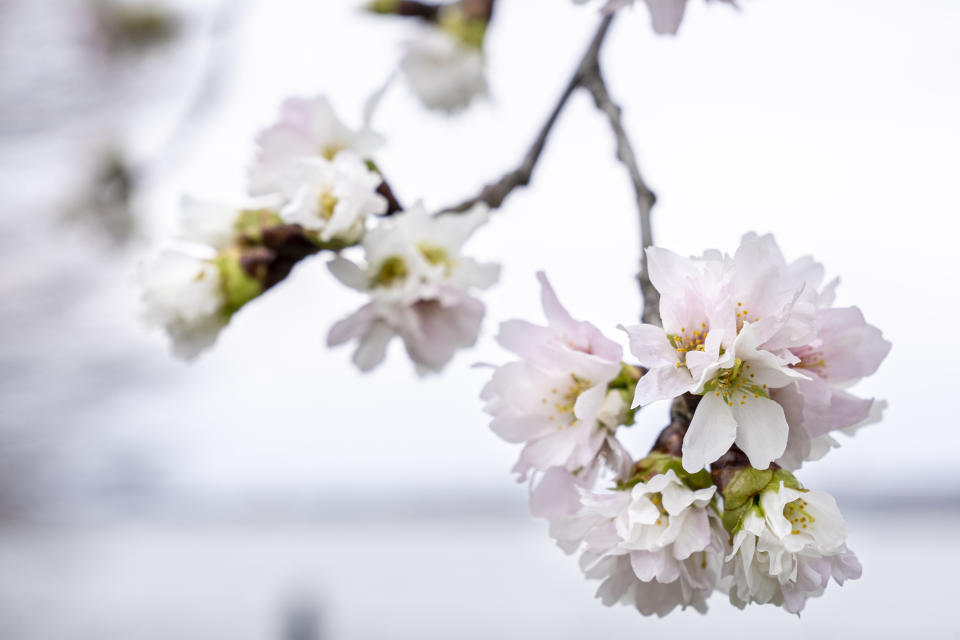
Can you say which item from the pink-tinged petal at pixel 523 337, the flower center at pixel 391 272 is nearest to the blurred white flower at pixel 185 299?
the flower center at pixel 391 272

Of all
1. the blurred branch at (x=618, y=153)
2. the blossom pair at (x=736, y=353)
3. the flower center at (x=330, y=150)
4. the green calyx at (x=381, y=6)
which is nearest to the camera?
the blossom pair at (x=736, y=353)

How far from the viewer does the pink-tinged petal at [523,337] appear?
16.8 inches

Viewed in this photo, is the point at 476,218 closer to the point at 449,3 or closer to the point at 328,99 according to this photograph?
the point at 328,99

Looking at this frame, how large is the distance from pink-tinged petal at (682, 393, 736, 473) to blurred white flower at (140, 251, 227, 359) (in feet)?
1.05

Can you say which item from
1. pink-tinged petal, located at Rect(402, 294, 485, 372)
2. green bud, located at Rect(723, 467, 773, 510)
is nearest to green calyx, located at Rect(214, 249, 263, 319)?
pink-tinged petal, located at Rect(402, 294, 485, 372)

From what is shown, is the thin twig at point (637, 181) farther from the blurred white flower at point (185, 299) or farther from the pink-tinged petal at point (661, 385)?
the blurred white flower at point (185, 299)

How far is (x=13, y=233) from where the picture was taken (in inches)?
88.1

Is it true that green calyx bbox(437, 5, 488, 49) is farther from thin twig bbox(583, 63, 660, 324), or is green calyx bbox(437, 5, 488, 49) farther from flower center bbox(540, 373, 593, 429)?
flower center bbox(540, 373, 593, 429)

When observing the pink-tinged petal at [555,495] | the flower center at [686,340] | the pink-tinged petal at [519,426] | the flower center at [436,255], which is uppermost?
the flower center at [686,340]

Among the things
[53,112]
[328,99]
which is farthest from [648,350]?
[53,112]

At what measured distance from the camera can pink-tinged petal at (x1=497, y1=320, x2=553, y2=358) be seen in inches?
16.8

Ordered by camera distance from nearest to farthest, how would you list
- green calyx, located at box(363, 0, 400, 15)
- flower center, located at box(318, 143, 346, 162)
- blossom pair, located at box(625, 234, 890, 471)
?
1. blossom pair, located at box(625, 234, 890, 471)
2. flower center, located at box(318, 143, 346, 162)
3. green calyx, located at box(363, 0, 400, 15)

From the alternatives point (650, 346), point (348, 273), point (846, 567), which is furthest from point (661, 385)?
point (348, 273)

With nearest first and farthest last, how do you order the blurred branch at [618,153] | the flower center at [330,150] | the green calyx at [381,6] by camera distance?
1. the blurred branch at [618,153]
2. the flower center at [330,150]
3. the green calyx at [381,6]
